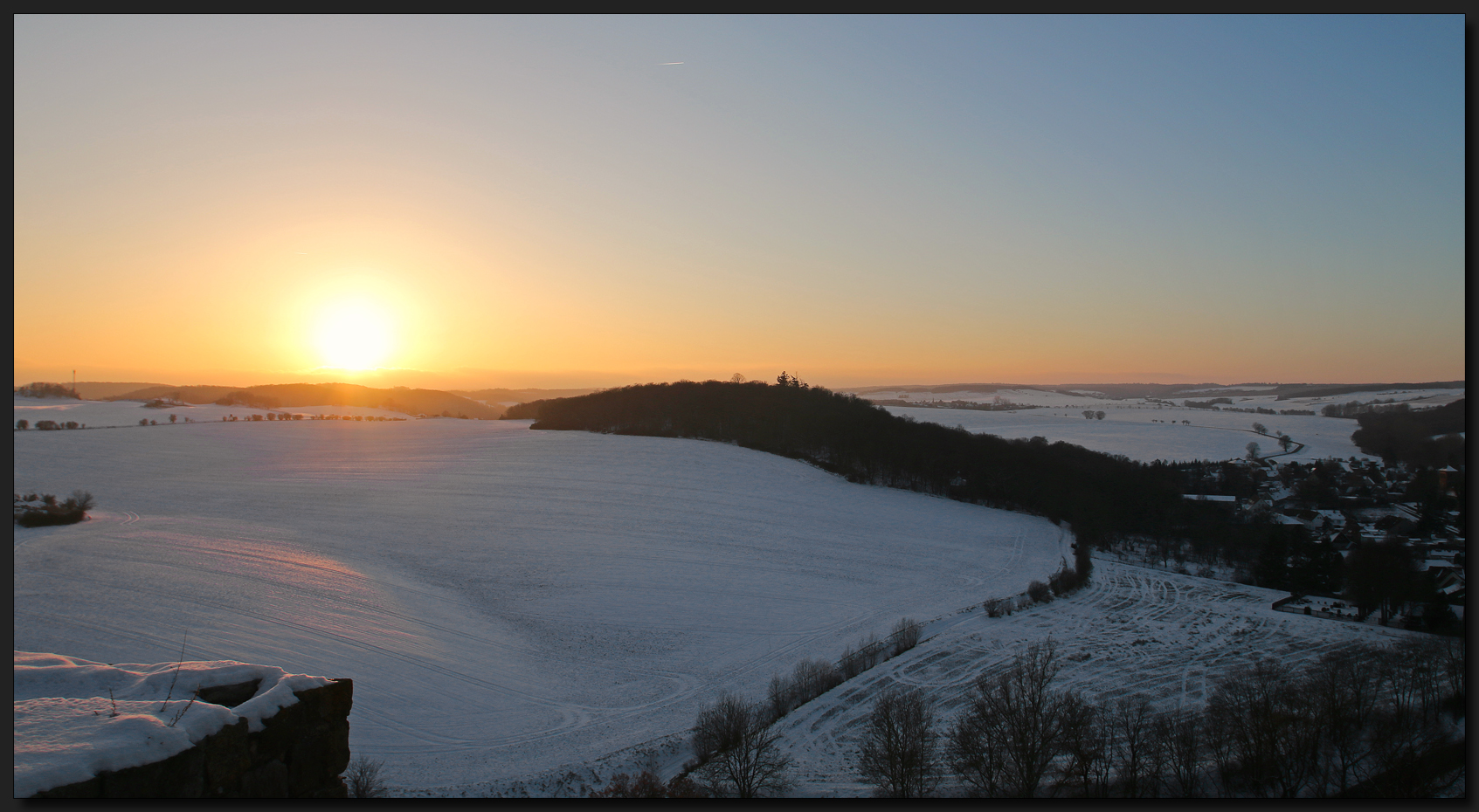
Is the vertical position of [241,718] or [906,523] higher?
[241,718]

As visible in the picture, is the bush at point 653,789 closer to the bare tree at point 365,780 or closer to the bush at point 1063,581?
the bare tree at point 365,780

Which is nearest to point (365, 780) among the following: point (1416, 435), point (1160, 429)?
point (1416, 435)

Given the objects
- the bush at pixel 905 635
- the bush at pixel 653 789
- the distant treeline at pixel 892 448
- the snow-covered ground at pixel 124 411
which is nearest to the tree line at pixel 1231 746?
the bush at pixel 653 789

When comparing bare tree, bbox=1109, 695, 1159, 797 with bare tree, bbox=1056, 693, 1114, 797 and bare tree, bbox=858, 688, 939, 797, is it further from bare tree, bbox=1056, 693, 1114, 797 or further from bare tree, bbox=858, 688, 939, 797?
bare tree, bbox=858, 688, 939, 797

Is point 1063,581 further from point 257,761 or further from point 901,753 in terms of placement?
point 257,761

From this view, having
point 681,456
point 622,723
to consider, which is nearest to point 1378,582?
point 622,723

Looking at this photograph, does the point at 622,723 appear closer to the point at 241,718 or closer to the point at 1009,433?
the point at 241,718
